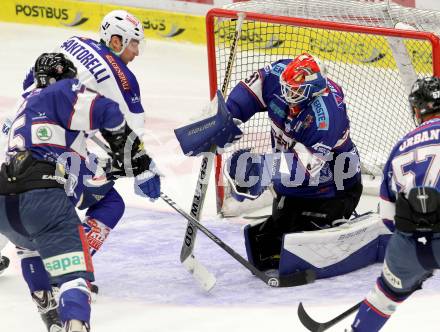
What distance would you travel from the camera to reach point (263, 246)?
527 cm

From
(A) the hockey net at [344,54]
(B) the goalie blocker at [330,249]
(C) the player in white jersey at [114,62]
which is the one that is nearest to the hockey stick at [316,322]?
(B) the goalie blocker at [330,249]

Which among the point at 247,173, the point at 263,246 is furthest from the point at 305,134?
the point at 263,246

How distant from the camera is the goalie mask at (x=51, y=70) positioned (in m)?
4.23

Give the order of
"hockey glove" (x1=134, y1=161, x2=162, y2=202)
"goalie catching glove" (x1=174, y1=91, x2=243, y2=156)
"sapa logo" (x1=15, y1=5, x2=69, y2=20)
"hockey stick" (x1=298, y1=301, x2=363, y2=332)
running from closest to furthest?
"hockey stick" (x1=298, y1=301, x2=363, y2=332) → "hockey glove" (x1=134, y1=161, x2=162, y2=202) → "goalie catching glove" (x1=174, y1=91, x2=243, y2=156) → "sapa logo" (x1=15, y1=5, x2=69, y2=20)

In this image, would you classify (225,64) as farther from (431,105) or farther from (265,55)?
(431,105)

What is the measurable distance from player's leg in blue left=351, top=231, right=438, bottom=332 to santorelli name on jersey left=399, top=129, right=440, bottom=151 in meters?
0.32

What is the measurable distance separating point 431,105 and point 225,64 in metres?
2.60

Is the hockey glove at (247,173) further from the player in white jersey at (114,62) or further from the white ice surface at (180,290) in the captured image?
the player in white jersey at (114,62)

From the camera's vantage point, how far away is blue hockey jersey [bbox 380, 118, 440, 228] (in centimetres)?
356

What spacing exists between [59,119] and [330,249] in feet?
5.42

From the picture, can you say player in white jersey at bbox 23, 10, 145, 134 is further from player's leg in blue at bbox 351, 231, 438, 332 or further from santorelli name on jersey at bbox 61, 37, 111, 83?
player's leg in blue at bbox 351, 231, 438, 332

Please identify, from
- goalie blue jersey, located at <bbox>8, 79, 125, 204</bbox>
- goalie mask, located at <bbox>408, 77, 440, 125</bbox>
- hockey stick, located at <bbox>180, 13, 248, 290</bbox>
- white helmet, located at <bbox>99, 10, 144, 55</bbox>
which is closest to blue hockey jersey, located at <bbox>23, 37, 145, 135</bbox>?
white helmet, located at <bbox>99, 10, 144, 55</bbox>

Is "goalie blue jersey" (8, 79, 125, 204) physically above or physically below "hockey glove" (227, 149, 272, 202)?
above

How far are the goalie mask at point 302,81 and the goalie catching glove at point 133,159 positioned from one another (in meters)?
0.86
